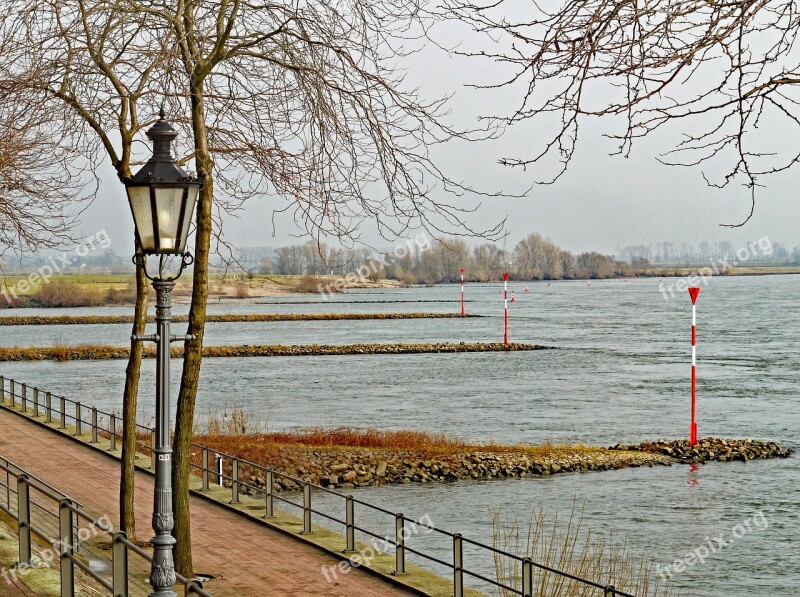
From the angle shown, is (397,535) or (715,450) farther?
(715,450)

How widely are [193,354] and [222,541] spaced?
4.30m

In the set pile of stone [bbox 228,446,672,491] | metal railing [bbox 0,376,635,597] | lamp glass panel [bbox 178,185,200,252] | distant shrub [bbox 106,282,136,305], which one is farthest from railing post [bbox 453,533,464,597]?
distant shrub [bbox 106,282,136,305]

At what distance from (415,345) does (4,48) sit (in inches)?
2658

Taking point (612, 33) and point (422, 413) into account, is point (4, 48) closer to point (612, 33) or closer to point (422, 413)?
point (612, 33)

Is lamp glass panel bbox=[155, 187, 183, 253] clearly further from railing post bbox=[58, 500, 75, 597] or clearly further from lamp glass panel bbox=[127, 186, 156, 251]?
railing post bbox=[58, 500, 75, 597]

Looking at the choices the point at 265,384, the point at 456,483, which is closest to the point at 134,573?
the point at 456,483

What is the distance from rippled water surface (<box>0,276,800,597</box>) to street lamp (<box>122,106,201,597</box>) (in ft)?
43.0

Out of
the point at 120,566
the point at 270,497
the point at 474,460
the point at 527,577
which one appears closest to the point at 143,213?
the point at 120,566

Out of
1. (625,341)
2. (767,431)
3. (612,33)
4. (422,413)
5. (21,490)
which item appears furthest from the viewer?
(625,341)

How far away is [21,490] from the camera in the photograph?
38.0 feet

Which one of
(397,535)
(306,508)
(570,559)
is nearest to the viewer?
(397,535)

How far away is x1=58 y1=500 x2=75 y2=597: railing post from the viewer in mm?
9750

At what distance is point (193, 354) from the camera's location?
1415 centimetres

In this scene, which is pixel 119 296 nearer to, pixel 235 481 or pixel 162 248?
pixel 235 481
